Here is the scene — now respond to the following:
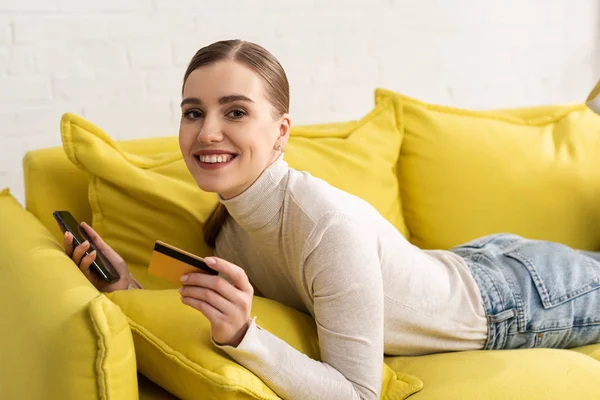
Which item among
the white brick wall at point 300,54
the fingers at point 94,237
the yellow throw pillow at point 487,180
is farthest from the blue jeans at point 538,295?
the white brick wall at point 300,54

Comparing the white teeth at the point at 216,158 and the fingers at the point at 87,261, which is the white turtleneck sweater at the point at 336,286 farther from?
the fingers at the point at 87,261

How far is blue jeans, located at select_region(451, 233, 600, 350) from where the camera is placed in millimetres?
1500

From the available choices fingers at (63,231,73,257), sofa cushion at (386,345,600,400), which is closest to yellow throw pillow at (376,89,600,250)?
sofa cushion at (386,345,600,400)

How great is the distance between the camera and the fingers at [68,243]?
4.57 ft

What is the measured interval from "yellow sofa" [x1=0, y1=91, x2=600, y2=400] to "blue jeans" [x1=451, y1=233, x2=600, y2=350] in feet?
0.23

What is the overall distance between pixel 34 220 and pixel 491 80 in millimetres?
1927

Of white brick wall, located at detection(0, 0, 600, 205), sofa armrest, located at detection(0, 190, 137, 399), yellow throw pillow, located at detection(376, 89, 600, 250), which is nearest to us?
sofa armrest, located at detection(0, 190, 137, 399)

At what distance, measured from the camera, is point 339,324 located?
1209mm

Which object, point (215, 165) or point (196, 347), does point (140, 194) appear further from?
point (196, 347)

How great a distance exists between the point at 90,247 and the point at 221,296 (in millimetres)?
424

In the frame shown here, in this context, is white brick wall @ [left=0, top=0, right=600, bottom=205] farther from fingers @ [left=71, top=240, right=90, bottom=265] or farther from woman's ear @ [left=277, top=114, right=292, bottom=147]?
woman's ear @ [left=277, top=114, right=292, bottom=147]

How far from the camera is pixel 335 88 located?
262cm

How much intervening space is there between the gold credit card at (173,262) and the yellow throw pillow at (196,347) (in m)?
0.12

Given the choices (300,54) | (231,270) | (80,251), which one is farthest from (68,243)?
(300,54)
